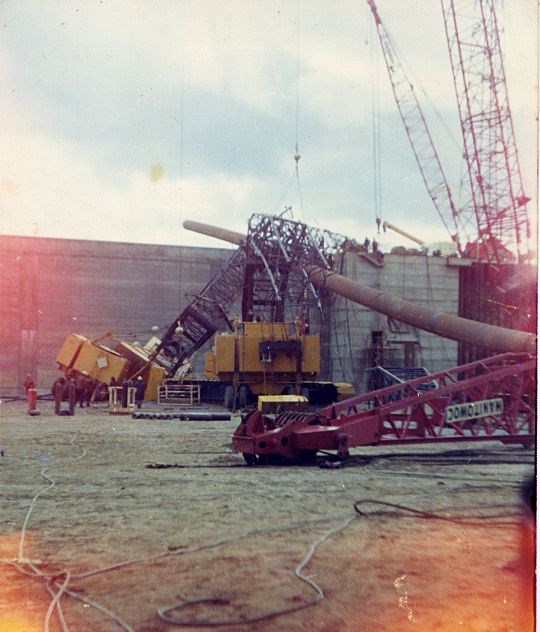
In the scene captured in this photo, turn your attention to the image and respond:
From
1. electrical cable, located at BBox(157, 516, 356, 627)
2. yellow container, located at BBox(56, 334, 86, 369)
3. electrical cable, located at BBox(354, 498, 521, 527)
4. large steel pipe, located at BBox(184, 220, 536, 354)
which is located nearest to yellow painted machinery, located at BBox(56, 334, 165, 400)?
yellow container, located at BBox(56, 334, 86, 369)

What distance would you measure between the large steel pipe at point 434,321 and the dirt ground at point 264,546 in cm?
629

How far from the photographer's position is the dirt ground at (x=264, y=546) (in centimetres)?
411

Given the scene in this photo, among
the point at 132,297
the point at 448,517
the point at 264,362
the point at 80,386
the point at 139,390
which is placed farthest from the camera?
the point at 132,297

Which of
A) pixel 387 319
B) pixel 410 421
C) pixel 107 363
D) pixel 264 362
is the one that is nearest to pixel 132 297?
pixel 107 363

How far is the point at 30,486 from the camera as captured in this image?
8219mm

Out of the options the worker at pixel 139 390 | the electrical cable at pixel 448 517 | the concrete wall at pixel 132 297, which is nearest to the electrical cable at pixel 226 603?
the electrical cable at pixel 448 517

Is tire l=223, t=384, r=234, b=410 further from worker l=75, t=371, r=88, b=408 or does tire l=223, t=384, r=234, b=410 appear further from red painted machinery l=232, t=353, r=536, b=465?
red painted machinery l=232, t=353, r=536, b=465

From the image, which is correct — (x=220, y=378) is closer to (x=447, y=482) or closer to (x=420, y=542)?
(x=447, y=482)

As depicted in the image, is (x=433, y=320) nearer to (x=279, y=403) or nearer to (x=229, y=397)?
(x=279, y=403)

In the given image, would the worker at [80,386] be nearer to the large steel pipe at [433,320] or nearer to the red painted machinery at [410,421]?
the large steel pipe at [433,320]

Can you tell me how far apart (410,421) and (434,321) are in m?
10.2

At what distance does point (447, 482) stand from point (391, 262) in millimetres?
29669

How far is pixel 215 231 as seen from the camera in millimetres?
38625

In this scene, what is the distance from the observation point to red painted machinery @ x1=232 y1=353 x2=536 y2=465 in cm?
979
